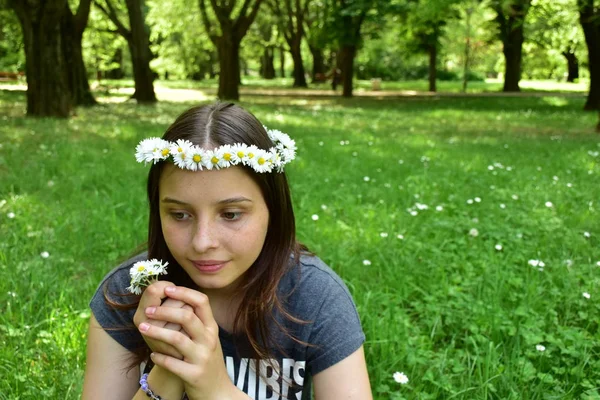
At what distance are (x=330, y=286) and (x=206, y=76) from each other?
54.6m

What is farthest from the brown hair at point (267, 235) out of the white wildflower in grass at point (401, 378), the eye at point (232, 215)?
the white wildflower in grass at point (401, 378)

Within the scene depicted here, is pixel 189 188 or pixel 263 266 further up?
pixel 189 188

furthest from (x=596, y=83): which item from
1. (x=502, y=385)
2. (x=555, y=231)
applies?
(x=502, y=385)

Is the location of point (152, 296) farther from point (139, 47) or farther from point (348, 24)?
point (348, 24)

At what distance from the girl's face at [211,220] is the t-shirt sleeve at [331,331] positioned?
28 centimetres

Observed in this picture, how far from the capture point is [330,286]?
5.54 feet

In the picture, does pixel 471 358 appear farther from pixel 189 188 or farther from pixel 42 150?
pixel 42 150

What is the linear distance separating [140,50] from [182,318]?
18033 millimetres

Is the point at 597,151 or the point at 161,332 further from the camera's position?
the point at 597,151

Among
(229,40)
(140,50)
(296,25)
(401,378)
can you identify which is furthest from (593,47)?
(296,25)

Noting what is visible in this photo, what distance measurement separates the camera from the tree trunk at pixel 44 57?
34.2 feet

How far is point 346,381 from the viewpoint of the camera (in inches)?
63.6

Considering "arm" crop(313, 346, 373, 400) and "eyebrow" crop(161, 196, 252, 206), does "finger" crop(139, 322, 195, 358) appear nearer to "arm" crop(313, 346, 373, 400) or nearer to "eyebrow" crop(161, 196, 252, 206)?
"eyebrow" crop(161, 196, 252, 206)

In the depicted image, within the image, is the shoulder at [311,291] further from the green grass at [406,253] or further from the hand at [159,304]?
the green grass at [406,253]
